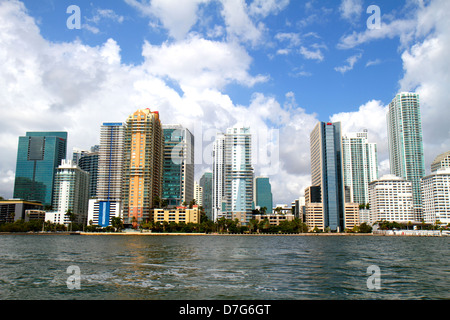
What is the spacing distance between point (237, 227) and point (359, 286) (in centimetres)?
17190

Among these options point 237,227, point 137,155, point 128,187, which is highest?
point 137,155
